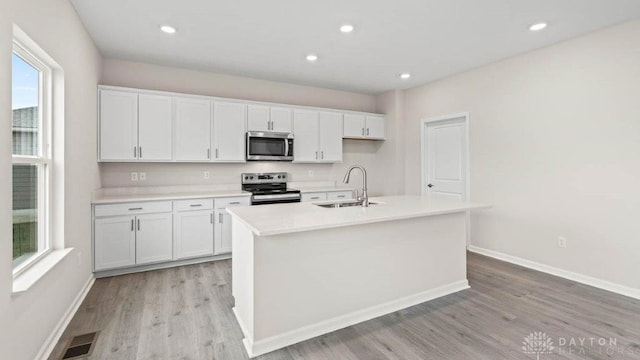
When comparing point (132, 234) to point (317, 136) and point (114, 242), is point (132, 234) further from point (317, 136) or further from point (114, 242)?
Answer: point (317, 136)

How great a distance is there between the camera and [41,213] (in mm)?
2352

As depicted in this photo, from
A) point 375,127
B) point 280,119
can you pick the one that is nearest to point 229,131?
point 280,119

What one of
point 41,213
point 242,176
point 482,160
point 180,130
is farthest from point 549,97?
point 41,213

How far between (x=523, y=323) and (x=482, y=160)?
247 centimetres

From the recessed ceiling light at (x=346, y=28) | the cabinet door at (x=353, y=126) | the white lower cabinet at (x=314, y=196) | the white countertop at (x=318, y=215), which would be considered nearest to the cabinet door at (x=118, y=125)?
the white countertop at (x=318, y=215)

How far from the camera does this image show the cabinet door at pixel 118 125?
366cm

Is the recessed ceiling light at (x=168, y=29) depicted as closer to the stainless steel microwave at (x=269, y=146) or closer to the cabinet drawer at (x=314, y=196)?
the stainless steel microwave at (x=269, y=146)

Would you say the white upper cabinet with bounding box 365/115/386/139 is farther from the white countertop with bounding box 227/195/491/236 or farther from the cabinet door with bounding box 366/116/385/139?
the white countertop with bounding box 227/195/491/236

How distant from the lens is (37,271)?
203cm

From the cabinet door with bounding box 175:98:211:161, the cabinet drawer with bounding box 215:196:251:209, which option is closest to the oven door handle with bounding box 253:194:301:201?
the cabinet drawer with bounding box 215:196:251:209

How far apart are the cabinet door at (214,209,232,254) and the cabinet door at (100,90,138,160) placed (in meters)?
1.28

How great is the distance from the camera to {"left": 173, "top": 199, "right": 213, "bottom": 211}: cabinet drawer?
149 inches

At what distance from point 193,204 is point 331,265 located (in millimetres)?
2293

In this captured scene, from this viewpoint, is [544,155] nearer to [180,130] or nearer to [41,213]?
[180,130]
